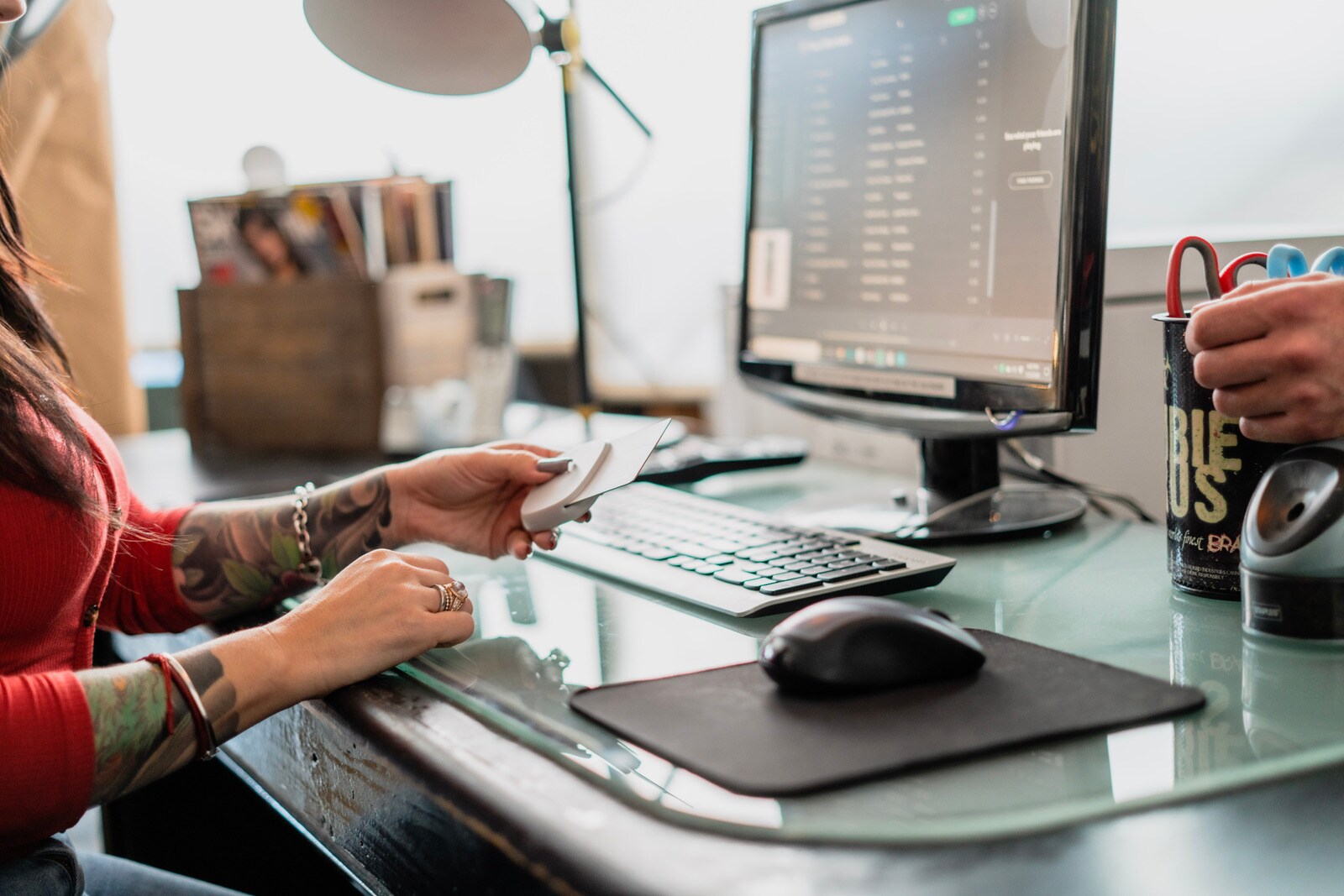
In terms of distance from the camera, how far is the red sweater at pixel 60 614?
0.55m

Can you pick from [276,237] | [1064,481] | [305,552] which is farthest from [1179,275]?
[276,237]

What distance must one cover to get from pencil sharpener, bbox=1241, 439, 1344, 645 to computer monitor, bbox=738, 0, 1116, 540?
211 millimetres

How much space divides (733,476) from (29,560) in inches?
29.1

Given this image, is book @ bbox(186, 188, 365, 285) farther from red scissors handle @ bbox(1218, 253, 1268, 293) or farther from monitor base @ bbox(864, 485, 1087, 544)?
red scissors handle @ bbox(1218, 253, 1268, 293)

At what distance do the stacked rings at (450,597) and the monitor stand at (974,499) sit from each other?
36 centimetres

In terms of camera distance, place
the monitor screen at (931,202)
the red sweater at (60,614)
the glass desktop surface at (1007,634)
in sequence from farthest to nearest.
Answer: the monitor screen at (931,202)
the red sweater at (60,614)
the glass desktop surface at (1007,634)

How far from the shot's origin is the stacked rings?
667 mm

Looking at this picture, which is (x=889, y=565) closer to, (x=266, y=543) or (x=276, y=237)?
(x=266, y=543)

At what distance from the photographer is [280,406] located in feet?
5.38

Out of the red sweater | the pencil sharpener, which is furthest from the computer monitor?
the red sweater

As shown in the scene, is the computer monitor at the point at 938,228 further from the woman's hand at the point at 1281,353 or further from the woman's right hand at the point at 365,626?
the woman's right hand at the point at 365,626

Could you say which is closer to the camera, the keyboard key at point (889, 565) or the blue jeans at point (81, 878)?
the blue jeans at point (81, 878)

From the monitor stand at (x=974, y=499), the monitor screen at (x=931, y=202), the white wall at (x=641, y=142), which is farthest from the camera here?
the white wall at (x=641, y=142)

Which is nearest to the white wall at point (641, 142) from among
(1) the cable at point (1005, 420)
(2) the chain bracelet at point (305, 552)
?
(1) the cable at point (1005, 420)
